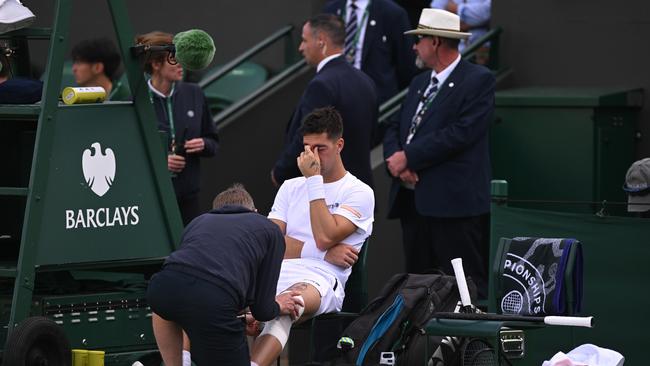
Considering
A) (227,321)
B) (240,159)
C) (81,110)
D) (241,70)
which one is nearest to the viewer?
(227,321)

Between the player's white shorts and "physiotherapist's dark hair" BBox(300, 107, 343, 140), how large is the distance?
734 mm

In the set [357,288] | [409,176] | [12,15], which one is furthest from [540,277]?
[12,15]

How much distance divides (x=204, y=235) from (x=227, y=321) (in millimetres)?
448

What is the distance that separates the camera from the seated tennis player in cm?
760

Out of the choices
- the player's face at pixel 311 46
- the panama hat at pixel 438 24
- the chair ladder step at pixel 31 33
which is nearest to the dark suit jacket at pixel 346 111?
the player's face at pixel 311 46

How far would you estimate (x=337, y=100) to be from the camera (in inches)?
361

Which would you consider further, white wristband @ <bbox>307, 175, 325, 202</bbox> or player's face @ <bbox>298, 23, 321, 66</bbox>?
player's face @ <bbox>298, 23, 321, 66</bbox>

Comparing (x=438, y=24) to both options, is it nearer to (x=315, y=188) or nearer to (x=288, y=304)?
(x=315, y=188)

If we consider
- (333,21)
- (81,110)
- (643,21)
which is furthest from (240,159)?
(81,110)

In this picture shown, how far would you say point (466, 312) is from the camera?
696 cm

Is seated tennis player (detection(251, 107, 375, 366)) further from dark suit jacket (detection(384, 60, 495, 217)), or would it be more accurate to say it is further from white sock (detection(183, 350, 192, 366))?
dark suit jacket (detection(384, 60, 495, 217))

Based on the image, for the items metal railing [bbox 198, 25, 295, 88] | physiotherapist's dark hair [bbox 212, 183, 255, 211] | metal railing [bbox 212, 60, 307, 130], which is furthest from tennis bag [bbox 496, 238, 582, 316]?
metal railing [bbox 198, 25, 295, 88]

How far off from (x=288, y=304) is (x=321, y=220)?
2.13ft

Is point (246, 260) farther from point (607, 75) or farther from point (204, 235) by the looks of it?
point (607, 75)
